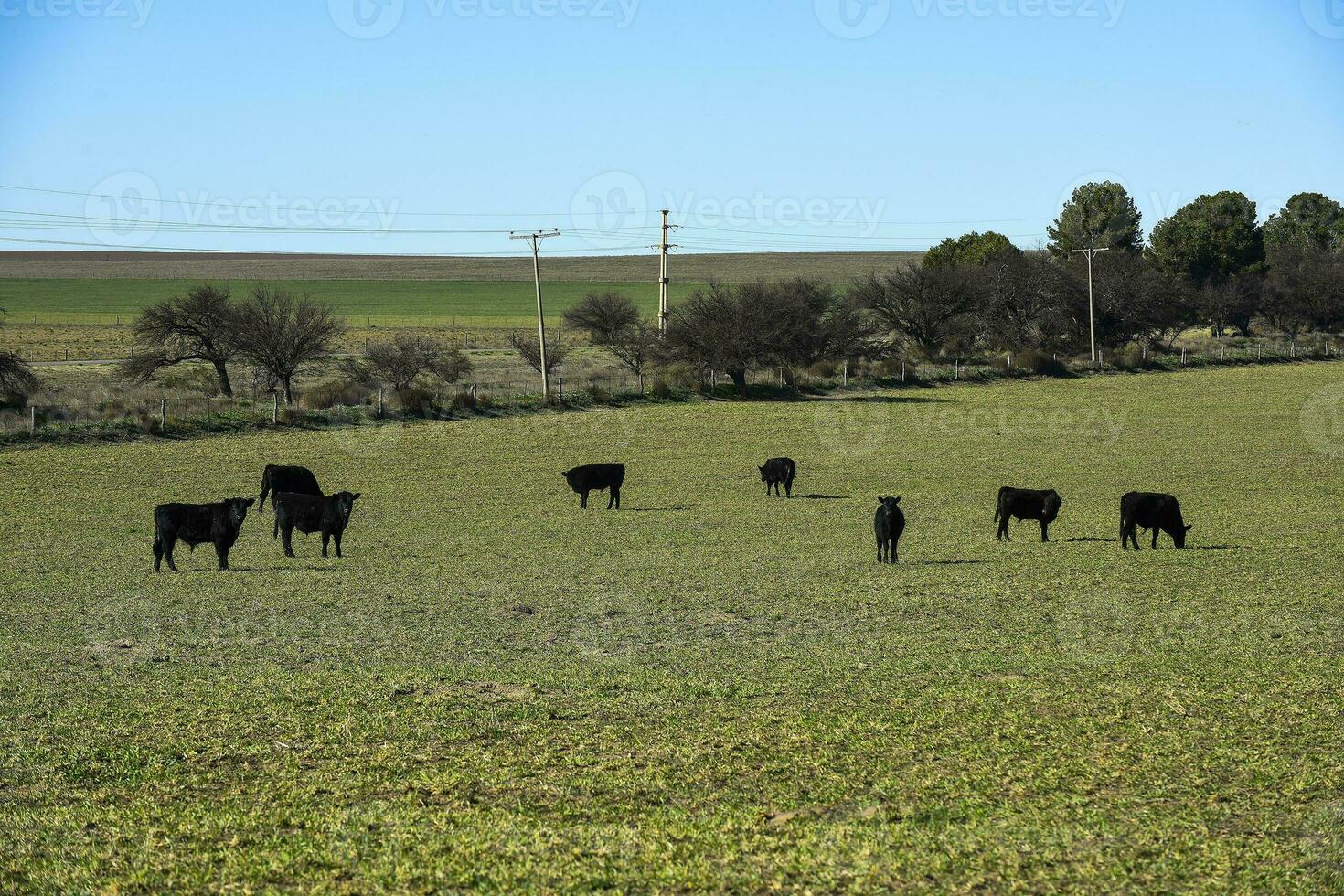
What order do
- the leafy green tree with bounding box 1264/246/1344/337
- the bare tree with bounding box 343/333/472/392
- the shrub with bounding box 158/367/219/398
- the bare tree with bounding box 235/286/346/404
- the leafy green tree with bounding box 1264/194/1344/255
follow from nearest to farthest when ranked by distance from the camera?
the bare tree with bounding box 235/286/346/404, the bare tree with bounding box 343/333/472/392, the shrub with bounding box 158/367/219/398, the leafy green tree with bounding box 1264/246/1344/337, the leafy green tree with bounding box 1264/194/1344/255

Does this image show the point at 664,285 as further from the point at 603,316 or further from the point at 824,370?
the point at 603,316

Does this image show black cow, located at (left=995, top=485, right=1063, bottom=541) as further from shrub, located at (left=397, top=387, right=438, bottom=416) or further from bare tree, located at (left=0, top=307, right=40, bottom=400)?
bare tree, located at (left=0, top=307, right=40, bottom=400)

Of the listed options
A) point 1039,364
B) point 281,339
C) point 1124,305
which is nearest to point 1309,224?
point 1124,305

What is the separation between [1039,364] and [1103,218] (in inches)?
2627

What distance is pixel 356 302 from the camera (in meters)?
170

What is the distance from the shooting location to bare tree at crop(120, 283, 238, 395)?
64.0 meters

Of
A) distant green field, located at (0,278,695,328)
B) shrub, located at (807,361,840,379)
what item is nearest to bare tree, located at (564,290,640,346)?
distant green field, located at (0,278,695,328)

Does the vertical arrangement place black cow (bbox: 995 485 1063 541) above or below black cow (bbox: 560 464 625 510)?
below

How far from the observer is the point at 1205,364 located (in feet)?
260

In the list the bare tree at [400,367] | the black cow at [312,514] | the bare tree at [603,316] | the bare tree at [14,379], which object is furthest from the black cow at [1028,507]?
the bare tree at [603,316]

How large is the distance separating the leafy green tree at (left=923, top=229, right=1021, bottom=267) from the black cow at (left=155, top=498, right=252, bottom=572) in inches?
3806

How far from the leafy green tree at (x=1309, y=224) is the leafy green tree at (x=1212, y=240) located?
959 inches

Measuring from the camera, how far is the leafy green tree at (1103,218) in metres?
133

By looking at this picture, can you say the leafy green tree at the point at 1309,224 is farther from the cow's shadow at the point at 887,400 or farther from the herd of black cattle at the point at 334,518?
the herd of black cattle at the point at 334,518
